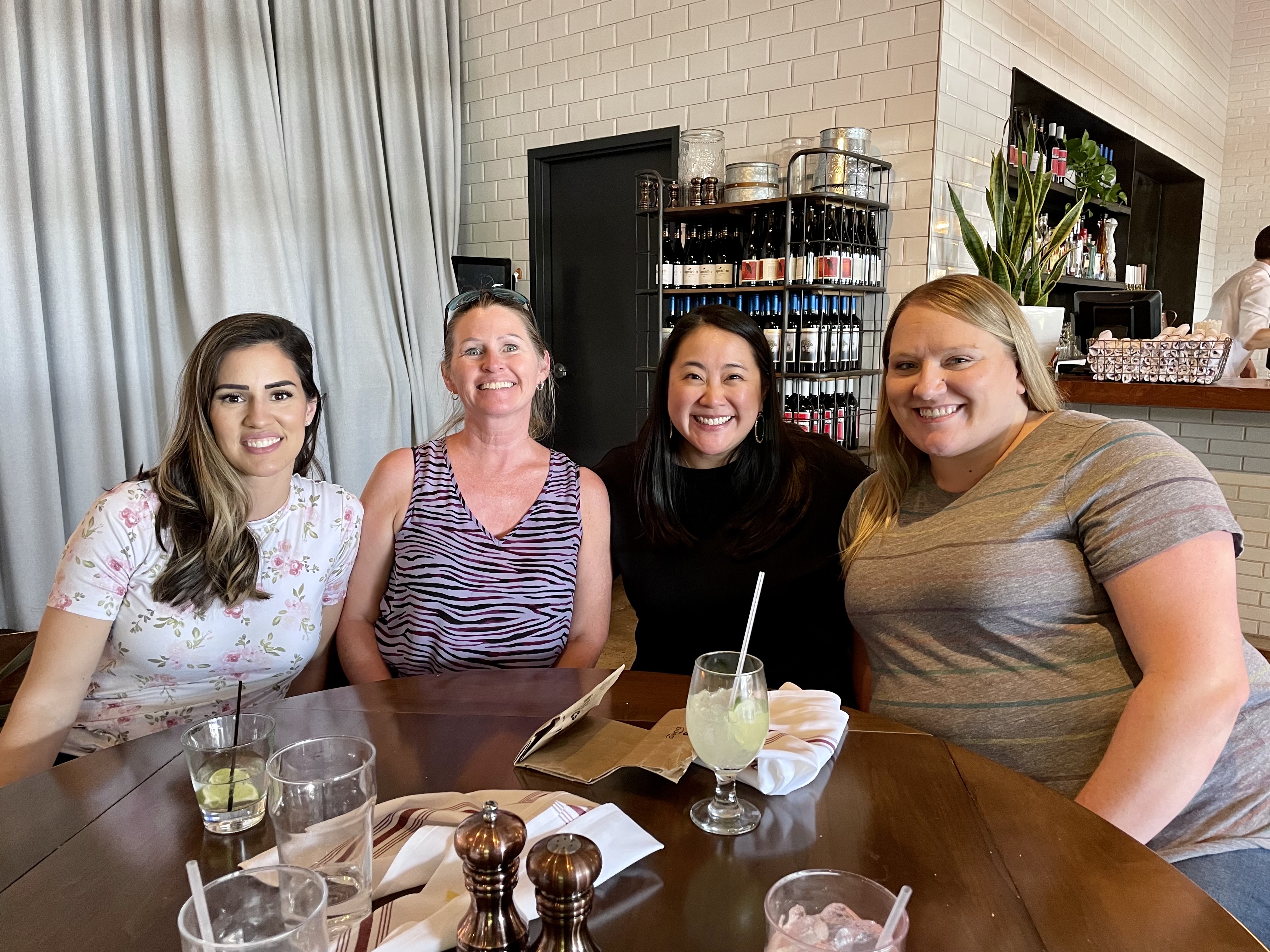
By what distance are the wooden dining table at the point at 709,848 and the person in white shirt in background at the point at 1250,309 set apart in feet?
13.5

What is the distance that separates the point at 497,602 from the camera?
5.71 feet

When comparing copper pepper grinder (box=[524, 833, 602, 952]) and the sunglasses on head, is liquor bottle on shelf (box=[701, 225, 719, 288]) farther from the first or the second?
copper pepper grinder (box=[524, 833, 602, 952])

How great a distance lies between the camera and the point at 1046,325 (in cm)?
300

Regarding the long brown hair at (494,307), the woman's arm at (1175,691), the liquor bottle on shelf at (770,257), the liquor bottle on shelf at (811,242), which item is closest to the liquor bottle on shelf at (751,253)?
the liquor bottle on shelf at (770,257)

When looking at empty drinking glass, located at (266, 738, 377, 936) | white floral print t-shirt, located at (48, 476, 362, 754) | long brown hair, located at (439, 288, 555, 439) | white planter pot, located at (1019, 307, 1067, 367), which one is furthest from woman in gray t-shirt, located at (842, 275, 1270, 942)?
white planter pot, located at (1019, 307, 1067, 367)

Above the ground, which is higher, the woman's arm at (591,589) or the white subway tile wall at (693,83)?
the white subway tile wall at (693,83)

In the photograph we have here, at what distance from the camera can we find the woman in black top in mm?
1801

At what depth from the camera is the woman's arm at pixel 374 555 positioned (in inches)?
68.9

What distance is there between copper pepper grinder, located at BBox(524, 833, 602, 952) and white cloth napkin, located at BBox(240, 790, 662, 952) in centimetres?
6

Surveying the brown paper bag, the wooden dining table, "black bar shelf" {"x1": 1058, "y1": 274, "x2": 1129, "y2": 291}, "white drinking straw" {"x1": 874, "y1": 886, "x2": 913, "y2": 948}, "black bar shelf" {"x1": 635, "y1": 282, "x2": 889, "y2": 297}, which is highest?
"black bar shelf" {"x1": 1058, "y1": 274, "x2": 1129, "y2": 291}

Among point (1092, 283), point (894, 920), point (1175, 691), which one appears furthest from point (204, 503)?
point (1092, 283)

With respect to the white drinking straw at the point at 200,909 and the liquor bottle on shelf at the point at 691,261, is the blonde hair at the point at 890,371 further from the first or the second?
the liquor bottle on shelf at the point at 691,261

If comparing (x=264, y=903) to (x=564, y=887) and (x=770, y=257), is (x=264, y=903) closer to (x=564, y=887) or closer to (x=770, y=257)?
(x=564, y=887)

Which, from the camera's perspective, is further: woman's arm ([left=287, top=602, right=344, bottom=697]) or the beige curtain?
the beige curtain
